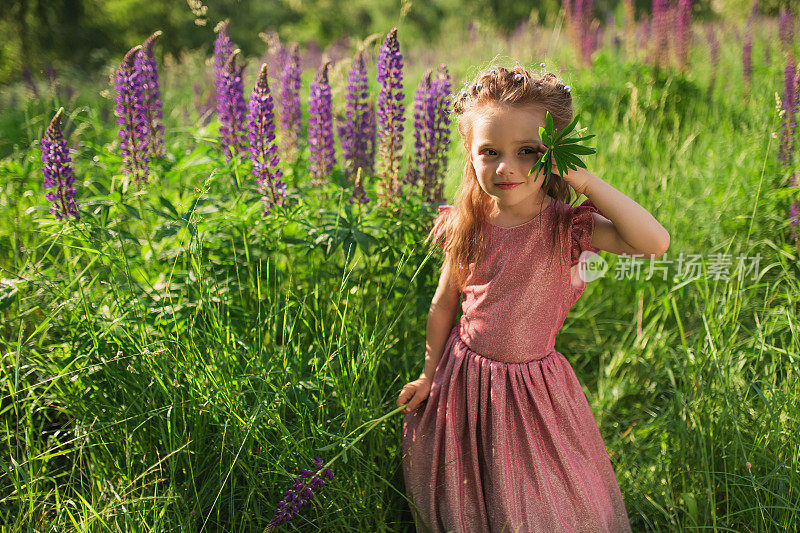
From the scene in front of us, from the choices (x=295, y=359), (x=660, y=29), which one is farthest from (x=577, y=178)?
(x=660, y=29)

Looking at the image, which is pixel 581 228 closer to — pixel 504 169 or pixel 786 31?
pixel 504 169

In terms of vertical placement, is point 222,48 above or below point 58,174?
above

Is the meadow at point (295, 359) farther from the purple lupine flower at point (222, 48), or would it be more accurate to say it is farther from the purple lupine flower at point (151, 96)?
the purple lupine flower at point (222, 48)

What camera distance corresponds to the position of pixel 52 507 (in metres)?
1.94

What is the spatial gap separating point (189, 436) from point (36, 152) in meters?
1.71

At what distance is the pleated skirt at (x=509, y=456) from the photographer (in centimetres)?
180

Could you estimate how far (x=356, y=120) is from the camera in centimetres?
269

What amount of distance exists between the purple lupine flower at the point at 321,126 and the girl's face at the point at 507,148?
37.5 inches

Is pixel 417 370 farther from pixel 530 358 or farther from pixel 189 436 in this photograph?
pixel 189 436

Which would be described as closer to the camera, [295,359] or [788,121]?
[295,359]

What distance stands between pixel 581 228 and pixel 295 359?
3.35 feet

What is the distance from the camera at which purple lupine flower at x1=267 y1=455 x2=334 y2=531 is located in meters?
1.73

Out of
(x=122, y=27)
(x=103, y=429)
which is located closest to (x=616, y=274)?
(x=103, y=429)

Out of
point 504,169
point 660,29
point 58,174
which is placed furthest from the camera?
point 660,29
